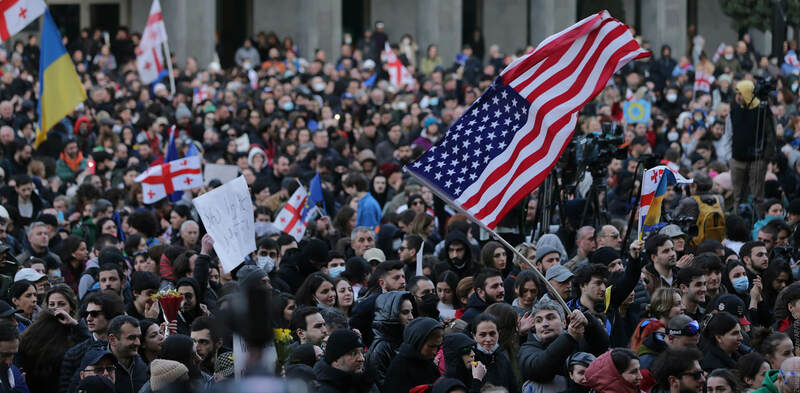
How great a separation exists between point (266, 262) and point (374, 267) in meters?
0.97

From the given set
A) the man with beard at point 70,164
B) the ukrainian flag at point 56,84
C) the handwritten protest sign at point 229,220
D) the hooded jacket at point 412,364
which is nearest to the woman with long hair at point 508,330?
the hooded jacket at point 412,364

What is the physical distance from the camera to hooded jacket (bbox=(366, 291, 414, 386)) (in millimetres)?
8250

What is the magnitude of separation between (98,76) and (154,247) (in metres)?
14.5

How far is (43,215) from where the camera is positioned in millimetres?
13461

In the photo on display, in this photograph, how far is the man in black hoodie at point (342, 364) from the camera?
7.21 meters

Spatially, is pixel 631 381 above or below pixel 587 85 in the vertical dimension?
below

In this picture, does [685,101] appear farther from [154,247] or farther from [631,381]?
[631,381]

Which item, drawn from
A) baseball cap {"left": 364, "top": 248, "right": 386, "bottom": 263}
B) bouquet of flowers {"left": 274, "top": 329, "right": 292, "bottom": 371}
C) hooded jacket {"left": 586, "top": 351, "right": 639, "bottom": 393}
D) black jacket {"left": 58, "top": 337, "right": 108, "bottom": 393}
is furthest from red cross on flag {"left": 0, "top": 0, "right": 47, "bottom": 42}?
bouquet of flowers {"left": 274, "top": 329, "right": 292, "bottom": 371}

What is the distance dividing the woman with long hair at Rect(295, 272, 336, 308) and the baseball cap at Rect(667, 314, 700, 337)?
2.57 meters

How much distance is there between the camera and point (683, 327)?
8.13m

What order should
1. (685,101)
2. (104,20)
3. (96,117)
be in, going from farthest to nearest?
(104,20), (685,101), (96,117)

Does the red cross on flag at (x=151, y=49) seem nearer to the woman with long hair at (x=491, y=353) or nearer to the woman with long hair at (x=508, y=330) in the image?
the woman with long hair at (x=508, y=330)

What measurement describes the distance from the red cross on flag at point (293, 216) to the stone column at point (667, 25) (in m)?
25.5

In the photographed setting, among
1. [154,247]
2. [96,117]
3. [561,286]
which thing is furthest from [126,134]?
[561,286]
